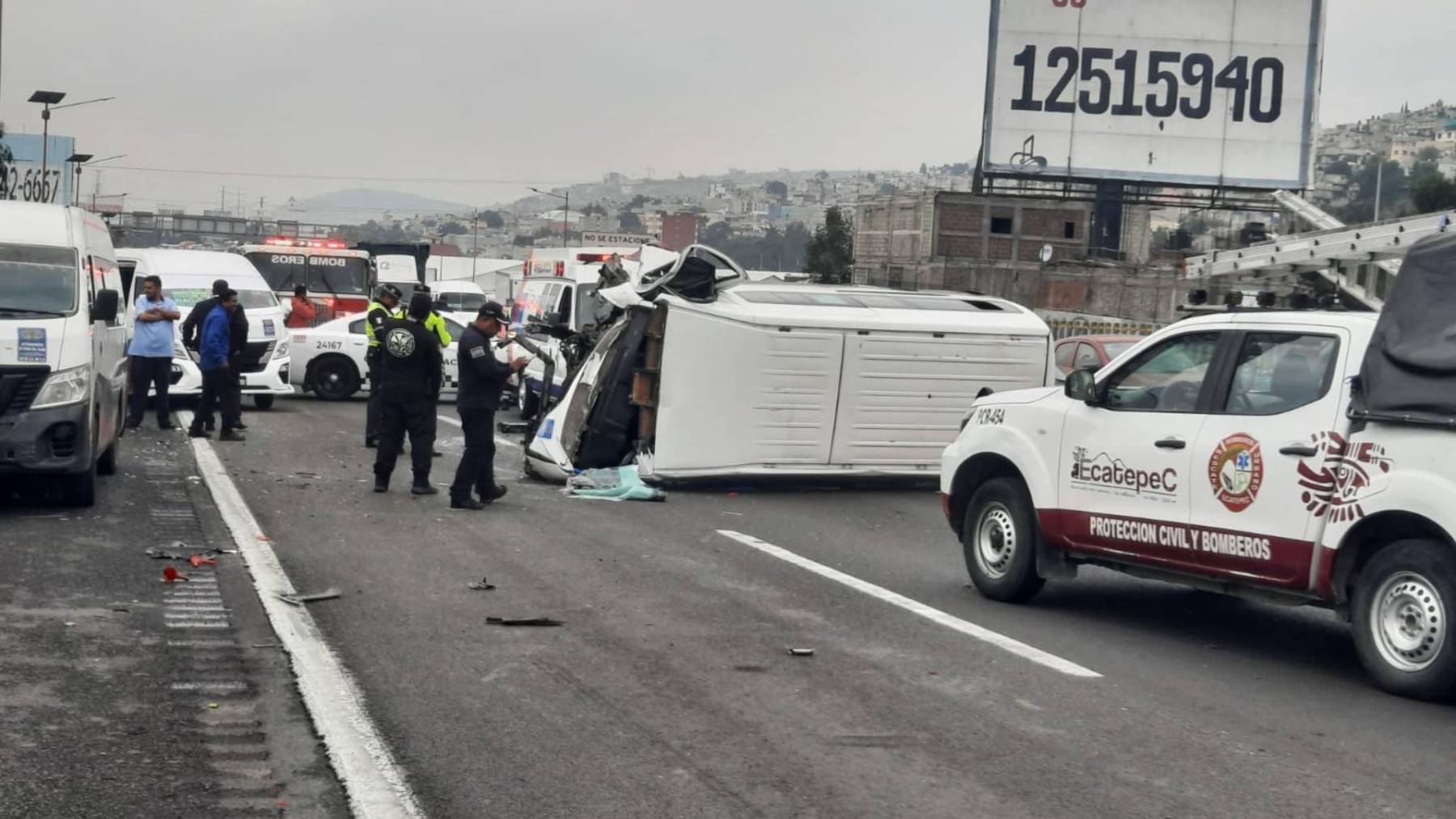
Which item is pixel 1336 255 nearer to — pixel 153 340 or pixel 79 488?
pixel 79 488

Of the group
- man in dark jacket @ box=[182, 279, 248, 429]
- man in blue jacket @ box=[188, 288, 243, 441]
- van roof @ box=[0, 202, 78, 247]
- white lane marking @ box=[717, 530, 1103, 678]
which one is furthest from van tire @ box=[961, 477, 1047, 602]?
man in dark jacket @ box=[182, 279, 248, 429]

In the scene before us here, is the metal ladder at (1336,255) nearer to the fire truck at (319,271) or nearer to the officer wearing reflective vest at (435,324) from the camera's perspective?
the officer wearing reflective vest at (435,324)

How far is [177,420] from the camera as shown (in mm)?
21250

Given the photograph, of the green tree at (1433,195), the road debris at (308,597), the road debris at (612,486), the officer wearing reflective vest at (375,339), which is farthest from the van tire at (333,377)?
the green tree at (1433,195)

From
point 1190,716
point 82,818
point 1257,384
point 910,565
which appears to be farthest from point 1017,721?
point 910,565

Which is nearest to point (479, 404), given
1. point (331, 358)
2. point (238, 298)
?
point (238, 298)

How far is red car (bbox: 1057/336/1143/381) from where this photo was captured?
19906 millimetres

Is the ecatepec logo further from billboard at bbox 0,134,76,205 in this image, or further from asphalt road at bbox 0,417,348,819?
billboard at bbox 0,134,76,205

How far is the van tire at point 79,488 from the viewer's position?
40.7ft

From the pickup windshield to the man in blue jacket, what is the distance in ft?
17.2

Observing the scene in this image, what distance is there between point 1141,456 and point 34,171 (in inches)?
2961

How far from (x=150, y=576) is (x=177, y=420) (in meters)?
12.1

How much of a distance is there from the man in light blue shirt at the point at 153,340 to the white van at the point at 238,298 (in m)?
2.81

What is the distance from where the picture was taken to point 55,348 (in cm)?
1211
